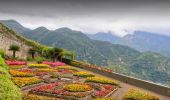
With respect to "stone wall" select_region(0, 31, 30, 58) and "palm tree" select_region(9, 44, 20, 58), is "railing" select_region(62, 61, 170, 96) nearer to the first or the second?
"palm tree" select_region(9, 44, 20, 58)

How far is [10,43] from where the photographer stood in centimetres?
7244

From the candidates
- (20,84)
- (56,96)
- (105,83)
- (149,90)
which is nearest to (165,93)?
(149,90)

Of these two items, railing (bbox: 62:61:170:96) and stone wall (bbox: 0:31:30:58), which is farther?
stone wall (bbox: 0:31:30:58)

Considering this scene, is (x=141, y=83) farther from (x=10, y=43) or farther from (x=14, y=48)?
(x=10, y=43)

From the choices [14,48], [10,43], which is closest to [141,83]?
[14,48]

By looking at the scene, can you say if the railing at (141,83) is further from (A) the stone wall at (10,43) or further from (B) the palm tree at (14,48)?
(A) the stone wall at (10,43)

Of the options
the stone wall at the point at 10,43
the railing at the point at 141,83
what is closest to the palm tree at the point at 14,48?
the stone wall at the point at 10,43

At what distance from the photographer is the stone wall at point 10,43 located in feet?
230

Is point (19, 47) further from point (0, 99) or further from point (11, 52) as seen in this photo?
point (0, 99)

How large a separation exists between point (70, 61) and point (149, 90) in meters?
40.1

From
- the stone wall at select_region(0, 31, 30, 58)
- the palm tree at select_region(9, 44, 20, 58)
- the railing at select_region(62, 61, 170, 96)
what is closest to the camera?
the railing at select_region(62, 61, 170, 96)

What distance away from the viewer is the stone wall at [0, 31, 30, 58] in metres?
70.0

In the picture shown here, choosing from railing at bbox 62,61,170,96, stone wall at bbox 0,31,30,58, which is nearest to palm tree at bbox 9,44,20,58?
stone wall at bbox 0,31,30,58

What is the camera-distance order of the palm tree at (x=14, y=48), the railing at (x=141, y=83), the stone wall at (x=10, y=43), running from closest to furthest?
the railing at (x=141, y=83) → the palm tree at (x=14, y=48) → the stone wall at (x=10, y=43)
